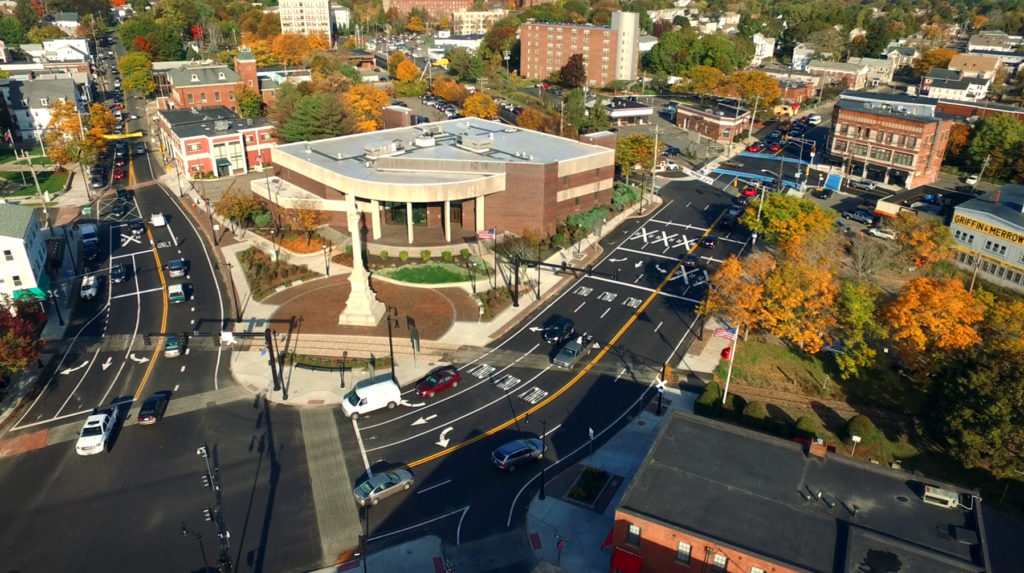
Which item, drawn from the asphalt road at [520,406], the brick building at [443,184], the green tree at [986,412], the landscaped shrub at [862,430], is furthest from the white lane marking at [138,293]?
the green tree at [986,412]

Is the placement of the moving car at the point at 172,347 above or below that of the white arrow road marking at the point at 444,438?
above

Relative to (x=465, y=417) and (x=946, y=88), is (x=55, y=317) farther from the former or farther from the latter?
(x=946, y=88)

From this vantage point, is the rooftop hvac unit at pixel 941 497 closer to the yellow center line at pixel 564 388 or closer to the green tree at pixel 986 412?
the green tree at pixel 986 412

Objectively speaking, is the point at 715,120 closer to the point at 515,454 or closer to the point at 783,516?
the point at 515,454

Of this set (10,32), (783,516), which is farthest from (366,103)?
(10,32)

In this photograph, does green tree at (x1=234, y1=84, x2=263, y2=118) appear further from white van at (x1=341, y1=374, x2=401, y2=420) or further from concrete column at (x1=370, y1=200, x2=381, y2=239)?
white van at (x1=341, y1=374, x2=401, y2=420)

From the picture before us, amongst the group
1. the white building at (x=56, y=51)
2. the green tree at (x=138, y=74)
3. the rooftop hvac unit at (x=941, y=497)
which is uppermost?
the white building at (x=56, y=51)

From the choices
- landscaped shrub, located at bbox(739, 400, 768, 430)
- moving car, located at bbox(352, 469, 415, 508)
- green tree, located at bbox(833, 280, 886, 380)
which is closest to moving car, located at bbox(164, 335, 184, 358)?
moving car, located at bbox(352, 469, 415, 508)

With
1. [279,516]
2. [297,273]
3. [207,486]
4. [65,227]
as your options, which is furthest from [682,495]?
[65,227]
